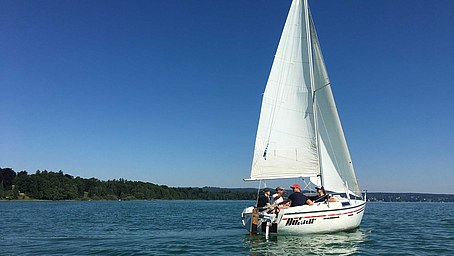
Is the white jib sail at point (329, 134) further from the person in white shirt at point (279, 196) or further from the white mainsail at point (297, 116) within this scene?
the person in white shirt at point (279, 196)

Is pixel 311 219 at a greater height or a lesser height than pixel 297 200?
lesser

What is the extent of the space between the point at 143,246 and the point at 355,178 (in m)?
13.1

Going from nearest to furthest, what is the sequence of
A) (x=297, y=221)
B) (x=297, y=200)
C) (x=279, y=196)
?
1. (x=297, y=221)
2. (x=297, y=200)
3. (x=279, y=196)

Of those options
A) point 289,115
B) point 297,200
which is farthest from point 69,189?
point 297,200

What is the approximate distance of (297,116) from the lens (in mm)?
17797

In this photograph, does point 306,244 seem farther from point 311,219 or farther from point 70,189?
point 70,189

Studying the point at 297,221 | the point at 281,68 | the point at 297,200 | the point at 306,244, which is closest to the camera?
the point at 306,244

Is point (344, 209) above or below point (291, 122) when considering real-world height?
below

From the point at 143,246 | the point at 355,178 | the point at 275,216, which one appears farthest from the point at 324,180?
the point at 143,246

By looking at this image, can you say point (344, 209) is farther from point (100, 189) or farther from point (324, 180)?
point (100, 189)

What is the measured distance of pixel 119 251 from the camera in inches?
476

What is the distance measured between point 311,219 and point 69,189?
5073 inches

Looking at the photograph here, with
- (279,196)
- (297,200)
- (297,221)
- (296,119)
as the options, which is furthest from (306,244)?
(296,119)

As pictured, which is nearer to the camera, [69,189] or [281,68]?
[281,68]
